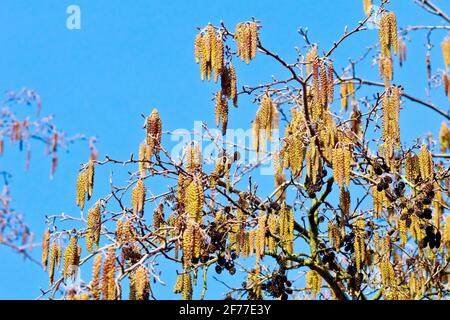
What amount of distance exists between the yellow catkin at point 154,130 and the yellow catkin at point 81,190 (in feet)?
1.67

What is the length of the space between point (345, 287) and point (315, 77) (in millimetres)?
2136

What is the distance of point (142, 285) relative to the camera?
499 cm

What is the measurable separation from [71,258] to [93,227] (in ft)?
0.91

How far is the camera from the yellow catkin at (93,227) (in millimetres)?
5887

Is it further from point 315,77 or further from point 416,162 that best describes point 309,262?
point 315,77

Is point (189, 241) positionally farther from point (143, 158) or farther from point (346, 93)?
point (346, 93)

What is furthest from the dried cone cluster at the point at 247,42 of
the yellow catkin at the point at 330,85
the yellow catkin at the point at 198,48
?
the yellow catkin at the point at 330,85

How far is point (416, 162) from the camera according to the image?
657 cm

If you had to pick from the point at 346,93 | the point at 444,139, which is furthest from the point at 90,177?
the point at 444,139

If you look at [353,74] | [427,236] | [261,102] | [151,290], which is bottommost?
[151,290]

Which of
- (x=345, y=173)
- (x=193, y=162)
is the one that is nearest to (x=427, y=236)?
(x=345, y=173)

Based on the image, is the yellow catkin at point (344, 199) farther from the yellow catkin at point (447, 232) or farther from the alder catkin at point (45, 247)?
the alder catkin at point (45, 247)

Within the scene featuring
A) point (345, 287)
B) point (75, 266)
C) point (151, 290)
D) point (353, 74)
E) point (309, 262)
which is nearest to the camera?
point (151, 290)

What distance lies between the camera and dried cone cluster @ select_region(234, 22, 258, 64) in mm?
6277
